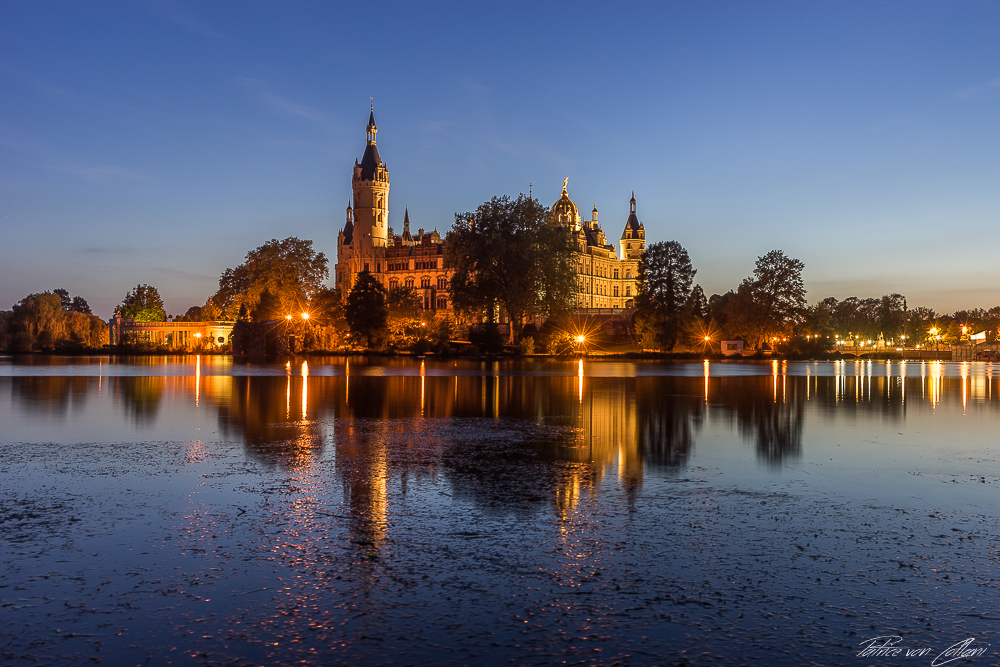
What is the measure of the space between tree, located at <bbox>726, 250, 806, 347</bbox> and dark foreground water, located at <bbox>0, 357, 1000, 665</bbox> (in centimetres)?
8495

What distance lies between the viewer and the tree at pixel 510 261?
6719cm

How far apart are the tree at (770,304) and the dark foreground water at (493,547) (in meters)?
84.9

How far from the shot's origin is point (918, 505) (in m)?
8.70

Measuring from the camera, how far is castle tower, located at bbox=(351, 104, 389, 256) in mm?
156000

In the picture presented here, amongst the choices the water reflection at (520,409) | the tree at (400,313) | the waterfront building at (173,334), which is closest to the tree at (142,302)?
the waterfront building at (173,334)

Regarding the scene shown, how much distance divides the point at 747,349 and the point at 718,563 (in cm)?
9785

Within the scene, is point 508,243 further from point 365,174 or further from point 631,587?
point 365,174

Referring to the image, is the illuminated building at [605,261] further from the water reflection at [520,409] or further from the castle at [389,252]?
the water reflection at [520,409]

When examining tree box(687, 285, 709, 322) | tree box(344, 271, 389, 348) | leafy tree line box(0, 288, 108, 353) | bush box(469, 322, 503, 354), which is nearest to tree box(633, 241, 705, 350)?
tree box(687, 285, 709, 322)

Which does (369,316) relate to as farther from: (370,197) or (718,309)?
(370,197)

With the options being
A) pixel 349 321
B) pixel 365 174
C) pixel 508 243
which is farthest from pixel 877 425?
pixel 365 174

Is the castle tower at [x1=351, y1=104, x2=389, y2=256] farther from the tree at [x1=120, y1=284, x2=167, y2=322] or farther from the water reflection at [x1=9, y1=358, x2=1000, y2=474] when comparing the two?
the water reflection at [x1=9, y1=358, x2=1000, y2=474]

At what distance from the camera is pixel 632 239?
18738 centimetres

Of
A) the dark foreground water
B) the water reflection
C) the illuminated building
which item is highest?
the illuminated building
